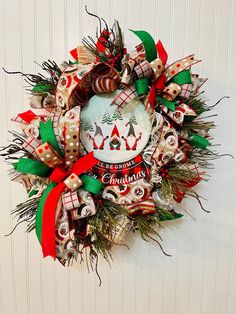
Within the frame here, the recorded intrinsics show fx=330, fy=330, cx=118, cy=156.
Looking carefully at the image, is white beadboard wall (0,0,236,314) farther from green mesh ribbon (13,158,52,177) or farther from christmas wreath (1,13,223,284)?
green mesh ribbon (13,158,52,177)

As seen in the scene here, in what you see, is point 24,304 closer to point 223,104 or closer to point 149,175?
point 149,175

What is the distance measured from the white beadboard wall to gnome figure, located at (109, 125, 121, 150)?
26 cm

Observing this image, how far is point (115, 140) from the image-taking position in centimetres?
81

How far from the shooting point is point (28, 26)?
35.4 inches

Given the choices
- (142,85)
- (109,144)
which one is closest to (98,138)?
(109,144)

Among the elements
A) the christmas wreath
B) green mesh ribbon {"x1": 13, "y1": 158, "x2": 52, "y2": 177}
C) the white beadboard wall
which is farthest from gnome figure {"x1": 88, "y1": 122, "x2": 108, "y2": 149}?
the white beadboard wall

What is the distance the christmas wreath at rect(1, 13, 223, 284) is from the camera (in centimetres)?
74

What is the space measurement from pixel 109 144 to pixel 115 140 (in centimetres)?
2

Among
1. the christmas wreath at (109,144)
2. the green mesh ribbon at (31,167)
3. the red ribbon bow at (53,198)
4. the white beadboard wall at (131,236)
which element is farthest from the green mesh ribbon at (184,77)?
the green mesh ribbon at (31,167)

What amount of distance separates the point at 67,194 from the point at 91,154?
10 centimetres

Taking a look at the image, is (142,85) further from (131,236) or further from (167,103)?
(131,236)

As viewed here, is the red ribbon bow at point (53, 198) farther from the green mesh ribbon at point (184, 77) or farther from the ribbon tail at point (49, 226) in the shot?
the green mesh ribbon at point (184, 77)

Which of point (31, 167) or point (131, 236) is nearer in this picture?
point (31, 167)

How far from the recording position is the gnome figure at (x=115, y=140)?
81cm
